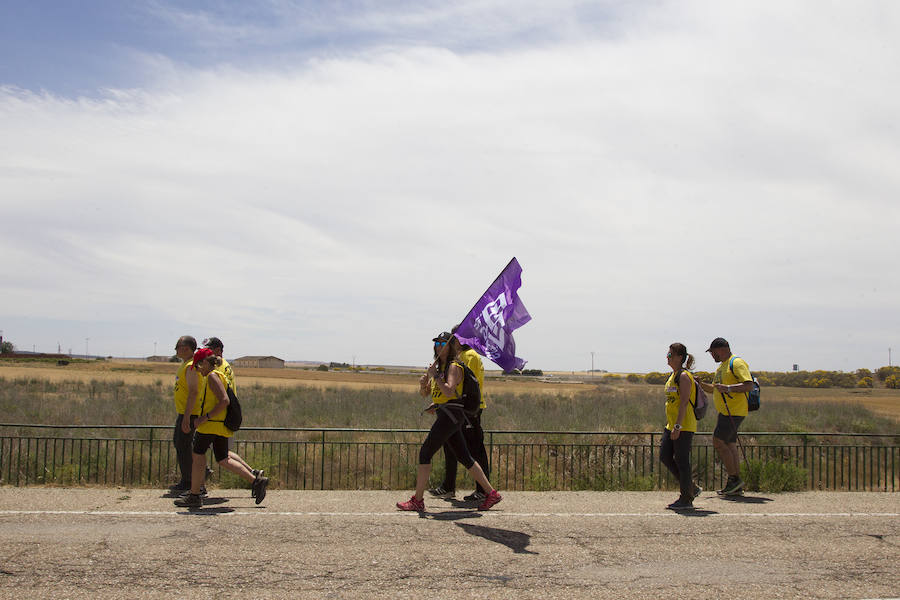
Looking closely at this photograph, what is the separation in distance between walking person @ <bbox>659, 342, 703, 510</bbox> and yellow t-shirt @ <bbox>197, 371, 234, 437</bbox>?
183 inches

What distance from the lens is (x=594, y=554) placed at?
595 cm

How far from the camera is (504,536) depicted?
256 inches

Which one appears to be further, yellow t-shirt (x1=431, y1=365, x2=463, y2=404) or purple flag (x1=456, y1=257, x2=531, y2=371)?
purple flag (x1=456, y1=257, x2=531, y2=371)

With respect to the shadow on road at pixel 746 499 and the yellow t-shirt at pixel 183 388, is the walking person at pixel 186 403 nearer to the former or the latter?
the yellow t-shirt at pixel 183 388

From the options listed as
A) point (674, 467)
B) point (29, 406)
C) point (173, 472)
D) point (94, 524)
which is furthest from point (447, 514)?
point (29, 406)

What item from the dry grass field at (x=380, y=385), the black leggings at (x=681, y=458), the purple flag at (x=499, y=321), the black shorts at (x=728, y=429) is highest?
the purple flag at (x=499, y=321)

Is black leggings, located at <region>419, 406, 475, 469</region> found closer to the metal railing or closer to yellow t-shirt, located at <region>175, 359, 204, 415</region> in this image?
the metal railing

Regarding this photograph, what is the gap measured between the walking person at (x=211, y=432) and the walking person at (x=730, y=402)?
514 centimetres

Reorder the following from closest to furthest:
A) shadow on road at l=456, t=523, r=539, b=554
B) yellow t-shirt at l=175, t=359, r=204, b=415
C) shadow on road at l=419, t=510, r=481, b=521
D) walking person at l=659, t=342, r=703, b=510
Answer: shadow on road at l=456, t=523, r=539, b=554
shadow on road at l=419, t=510, r=481, b=521
yellow t-shirt at l=175, t=359, r=204, b=415
walking person at l=659, t=342, r=703, b=510

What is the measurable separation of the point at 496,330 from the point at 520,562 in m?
3.18

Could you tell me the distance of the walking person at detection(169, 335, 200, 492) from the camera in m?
7.75

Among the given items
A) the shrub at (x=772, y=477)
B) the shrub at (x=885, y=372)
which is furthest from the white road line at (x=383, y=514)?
the shrub at (x=885, y=372)

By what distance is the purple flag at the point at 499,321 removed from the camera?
824 centimetres

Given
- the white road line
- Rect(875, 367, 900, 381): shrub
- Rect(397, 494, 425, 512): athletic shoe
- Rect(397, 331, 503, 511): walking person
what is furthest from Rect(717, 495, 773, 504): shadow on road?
Rect(875, 367, 900, 381): shrub
